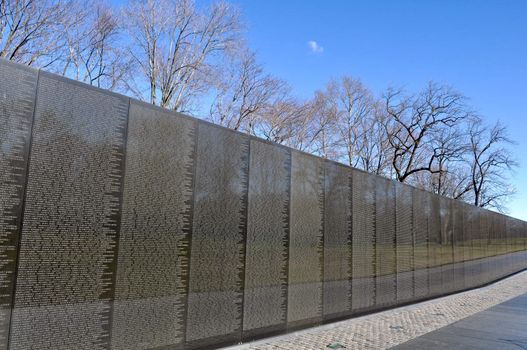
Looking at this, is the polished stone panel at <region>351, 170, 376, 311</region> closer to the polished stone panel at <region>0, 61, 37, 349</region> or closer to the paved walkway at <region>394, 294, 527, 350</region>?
the paved walkway at <region>394, 294, 527, 350</region>

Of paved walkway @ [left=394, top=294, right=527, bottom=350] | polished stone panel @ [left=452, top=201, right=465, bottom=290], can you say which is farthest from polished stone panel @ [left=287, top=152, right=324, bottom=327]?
polished stone panel @ [left=452, top=201, right=465, bottom=290]

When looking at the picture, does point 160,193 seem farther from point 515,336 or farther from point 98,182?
point 515,336

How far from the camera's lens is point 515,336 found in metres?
7.17

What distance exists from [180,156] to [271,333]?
3.19m

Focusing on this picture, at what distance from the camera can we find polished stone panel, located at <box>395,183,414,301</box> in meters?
10.5

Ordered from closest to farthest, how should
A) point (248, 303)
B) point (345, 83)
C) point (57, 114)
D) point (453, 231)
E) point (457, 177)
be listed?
point (57, 114) → point (248, 303) → point (453, 231) → point (345, 83) → point (457, 177)

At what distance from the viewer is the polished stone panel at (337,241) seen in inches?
321

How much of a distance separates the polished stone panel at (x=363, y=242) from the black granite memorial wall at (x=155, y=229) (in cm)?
4

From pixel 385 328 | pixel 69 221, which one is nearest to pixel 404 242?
pixel 385 328

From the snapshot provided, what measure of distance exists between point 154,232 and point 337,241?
172 inches

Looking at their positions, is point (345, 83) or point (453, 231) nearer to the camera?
point (453, 231)

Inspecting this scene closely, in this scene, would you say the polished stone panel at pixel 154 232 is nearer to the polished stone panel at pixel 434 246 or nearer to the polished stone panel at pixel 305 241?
the polished stone panel at pixel 305 241

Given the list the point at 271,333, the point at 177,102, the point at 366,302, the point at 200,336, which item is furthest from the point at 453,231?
the point at 177,102

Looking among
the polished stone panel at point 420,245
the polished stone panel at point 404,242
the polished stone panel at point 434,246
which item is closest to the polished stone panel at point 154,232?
the polished stone panel at point 404,242
